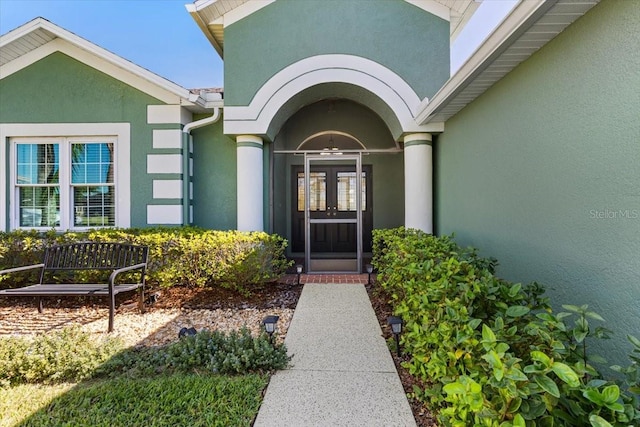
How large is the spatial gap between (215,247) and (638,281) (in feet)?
17.5

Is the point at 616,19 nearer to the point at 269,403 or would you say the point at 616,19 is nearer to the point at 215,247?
the point at 269,403

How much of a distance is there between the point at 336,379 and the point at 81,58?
25.6 ft

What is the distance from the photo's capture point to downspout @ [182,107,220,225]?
7.29 metres

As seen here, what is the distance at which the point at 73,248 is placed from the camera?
5.89 metres

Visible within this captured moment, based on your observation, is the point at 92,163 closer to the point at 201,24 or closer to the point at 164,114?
the point at 164,114

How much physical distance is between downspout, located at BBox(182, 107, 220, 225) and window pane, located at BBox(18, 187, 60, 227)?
260cm

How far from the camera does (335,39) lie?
22.2 feet

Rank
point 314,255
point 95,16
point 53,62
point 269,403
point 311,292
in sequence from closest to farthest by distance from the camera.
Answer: point 269,403, point 311,292, point 53,62, point 314,255, point 95,16

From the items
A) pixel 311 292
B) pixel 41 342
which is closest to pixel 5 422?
pixel 41 342

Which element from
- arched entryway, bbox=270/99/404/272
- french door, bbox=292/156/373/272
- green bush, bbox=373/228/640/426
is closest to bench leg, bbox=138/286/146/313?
green bush, bbox=373/228/640/426

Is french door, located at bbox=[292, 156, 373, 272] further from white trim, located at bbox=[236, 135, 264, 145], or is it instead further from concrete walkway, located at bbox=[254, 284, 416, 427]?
concrete walkway, located at bbox=[254, 284, 416, 427]

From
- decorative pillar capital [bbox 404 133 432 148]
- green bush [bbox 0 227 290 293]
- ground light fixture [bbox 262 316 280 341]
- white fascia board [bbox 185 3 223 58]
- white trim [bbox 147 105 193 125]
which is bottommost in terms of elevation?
ground light fixture [bbox 262 316 280 341]

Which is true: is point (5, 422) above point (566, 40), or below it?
below

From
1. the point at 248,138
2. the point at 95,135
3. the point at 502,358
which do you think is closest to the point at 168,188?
the point at 95,135
